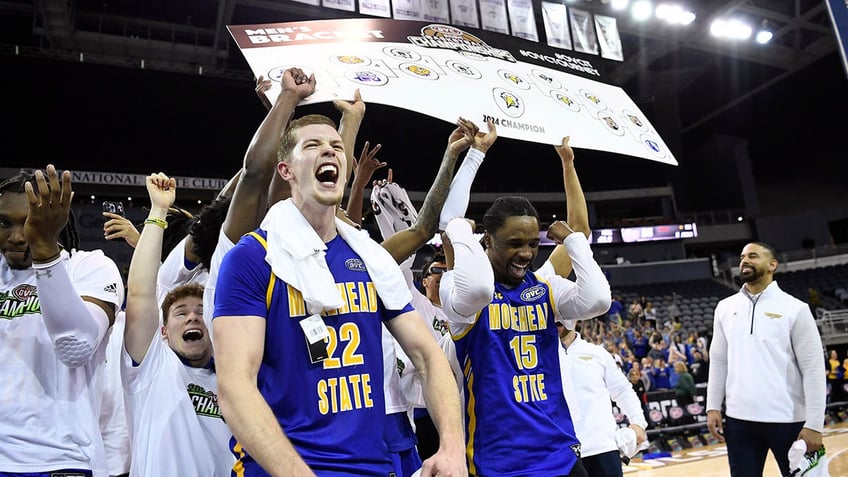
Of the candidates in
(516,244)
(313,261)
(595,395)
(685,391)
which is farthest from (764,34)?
(313,261)

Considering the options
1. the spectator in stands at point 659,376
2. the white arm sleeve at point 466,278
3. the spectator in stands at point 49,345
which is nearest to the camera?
the spectator in stands at point 49,345

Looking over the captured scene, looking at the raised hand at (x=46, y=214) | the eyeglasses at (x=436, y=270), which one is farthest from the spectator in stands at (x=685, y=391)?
the raised hand at (x=46, y=214)

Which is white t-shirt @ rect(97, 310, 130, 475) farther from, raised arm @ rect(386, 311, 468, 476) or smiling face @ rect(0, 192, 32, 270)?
raised arm @ rect(386, 311, 468, 476)

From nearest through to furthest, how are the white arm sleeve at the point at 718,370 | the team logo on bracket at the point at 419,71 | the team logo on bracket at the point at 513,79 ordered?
1. the team logo on bracket at the point at 419,71
2. the team logo on bracket at the point at 513,79
3. the white arm sleeve at the point at 718,370

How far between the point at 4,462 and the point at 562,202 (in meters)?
27.2

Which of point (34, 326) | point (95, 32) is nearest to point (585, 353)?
point (34, 326)

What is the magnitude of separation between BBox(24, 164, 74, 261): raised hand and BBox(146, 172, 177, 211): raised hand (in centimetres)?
56

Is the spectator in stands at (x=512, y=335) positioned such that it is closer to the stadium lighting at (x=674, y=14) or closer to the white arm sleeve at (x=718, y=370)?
the white arm sleeve at (x=718, y=370)

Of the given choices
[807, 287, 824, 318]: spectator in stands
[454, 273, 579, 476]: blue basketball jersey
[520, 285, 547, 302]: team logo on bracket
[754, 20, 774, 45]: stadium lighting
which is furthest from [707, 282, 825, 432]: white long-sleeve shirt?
[754, 20, 774, 45]: stadium lighting

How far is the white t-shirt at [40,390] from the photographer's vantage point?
2184 mm

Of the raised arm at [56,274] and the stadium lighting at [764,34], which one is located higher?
Result: the stadium lighting at [764,34]

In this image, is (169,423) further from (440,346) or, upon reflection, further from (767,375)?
(767,375)

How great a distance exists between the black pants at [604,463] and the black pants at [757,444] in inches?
33.1

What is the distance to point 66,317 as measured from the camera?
209cm
